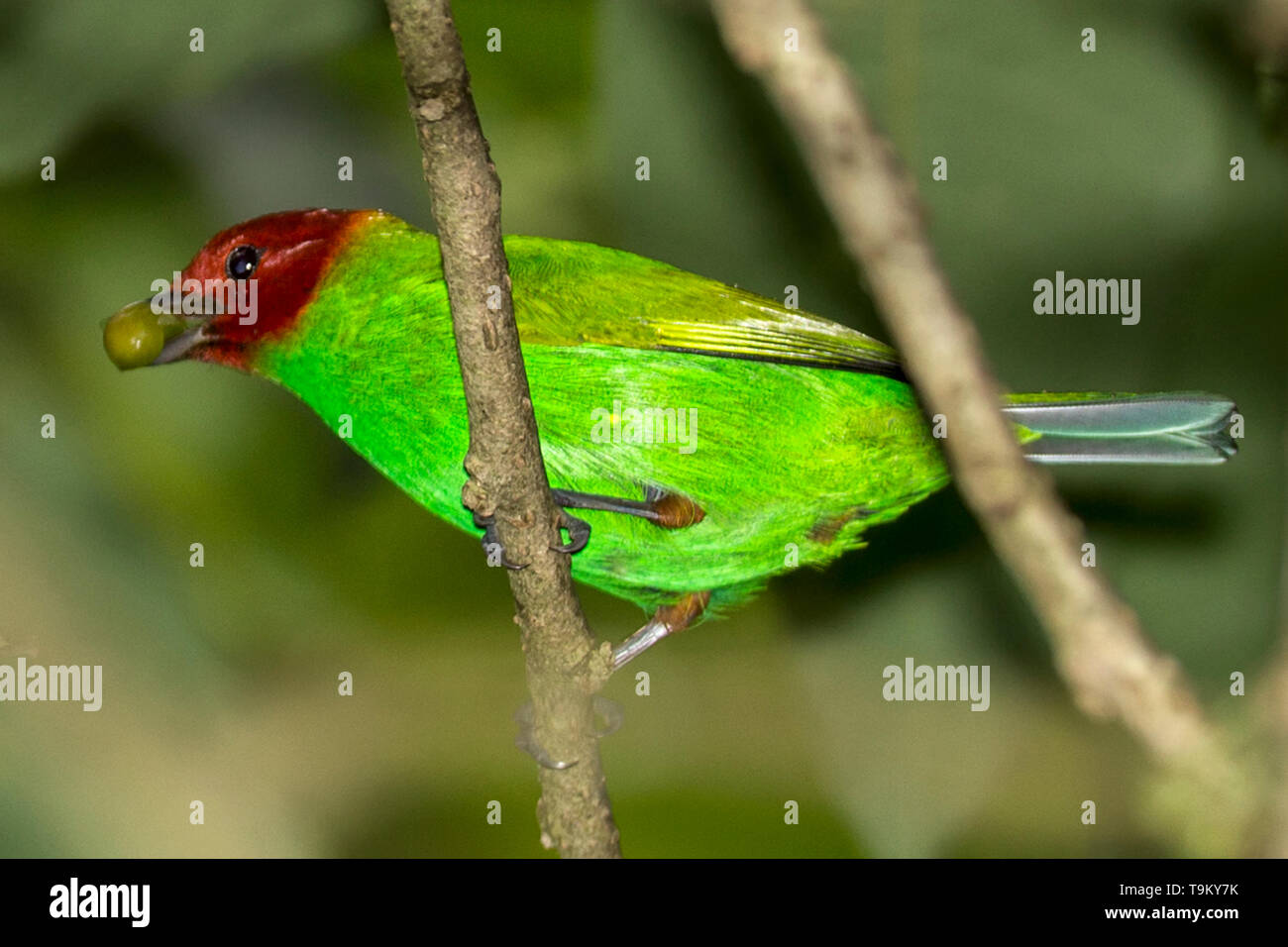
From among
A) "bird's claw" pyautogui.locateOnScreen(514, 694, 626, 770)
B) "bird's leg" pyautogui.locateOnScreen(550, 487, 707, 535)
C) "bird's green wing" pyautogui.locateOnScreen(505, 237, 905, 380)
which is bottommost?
"bird's claw" pyautogui.locateOnScreen(514, 694, 626, 770)

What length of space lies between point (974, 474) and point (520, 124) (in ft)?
10.1

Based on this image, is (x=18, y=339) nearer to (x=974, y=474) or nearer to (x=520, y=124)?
(x=520, y=124)

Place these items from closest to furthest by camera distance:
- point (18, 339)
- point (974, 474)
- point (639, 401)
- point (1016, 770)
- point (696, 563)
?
1. point (974, 474)
2. point (639, 401)
3. point (696, 563)
4. point (18, 339)
5. point (1016, 770)

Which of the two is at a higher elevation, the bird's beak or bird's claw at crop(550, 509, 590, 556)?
the bird's beak

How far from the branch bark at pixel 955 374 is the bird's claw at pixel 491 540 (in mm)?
1403

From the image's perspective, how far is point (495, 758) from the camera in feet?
14.6

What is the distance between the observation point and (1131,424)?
306cm

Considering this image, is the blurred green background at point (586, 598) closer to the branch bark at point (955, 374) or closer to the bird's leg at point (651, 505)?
the bird's leg at point (651, 505)

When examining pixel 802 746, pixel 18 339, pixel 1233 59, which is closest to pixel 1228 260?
pixel 1233 59

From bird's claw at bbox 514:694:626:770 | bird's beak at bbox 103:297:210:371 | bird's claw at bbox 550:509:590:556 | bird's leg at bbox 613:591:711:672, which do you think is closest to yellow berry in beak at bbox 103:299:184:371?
bird's beak at bbox 103:297:210:371

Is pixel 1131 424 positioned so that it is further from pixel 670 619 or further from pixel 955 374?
pixel 955 374

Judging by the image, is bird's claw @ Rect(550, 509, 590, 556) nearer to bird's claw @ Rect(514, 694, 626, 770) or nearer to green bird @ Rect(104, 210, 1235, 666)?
green bird @ Rect(104, 210, 1235, 666)

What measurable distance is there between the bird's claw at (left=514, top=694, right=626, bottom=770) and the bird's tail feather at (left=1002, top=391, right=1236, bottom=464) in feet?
4.29

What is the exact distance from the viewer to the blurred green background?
361cm
